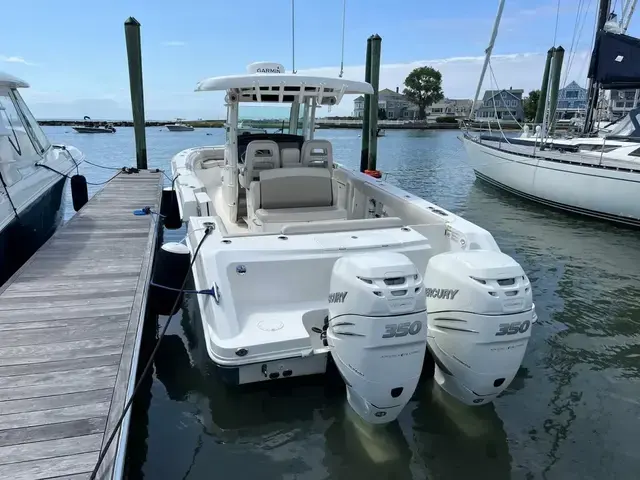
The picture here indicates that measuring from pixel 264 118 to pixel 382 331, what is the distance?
14.5 feet

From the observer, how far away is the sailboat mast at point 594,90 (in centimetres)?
1412

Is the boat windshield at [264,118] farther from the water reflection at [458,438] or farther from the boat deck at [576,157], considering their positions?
the boat deck at [576,157]

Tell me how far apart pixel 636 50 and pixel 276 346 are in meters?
13.2

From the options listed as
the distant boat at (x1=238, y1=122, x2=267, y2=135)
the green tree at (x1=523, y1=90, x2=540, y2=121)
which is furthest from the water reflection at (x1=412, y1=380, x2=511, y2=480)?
the green tree at (x1=523, y1=90, x2=540, y2=121)

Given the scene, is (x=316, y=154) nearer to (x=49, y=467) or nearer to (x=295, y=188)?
(x=295, y=188)

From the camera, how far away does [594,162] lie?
35.2ft

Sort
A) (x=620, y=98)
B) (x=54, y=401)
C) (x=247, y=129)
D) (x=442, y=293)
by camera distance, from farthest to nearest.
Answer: (x=620, y=98)
(x=247, y=129)
(x=442, y=293)
(x=54, y=401)

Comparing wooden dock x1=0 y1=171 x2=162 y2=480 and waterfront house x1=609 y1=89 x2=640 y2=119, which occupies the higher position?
waterfront house x1=609 y1=89 x2=640 y2=119

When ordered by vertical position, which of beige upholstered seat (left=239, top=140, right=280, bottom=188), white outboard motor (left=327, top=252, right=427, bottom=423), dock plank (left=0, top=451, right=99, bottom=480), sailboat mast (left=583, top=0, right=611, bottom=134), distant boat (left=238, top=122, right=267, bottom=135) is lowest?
dock plank (left=0, top=451, right=99, bottom=480)

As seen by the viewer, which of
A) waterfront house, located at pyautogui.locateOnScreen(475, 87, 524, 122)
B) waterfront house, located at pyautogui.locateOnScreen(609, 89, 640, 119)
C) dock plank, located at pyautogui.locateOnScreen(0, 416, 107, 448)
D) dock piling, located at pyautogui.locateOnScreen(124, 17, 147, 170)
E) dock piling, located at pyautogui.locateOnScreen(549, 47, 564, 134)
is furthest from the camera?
waterfront house, located at pyautogui.locateOnScreen(475, 87, 524, 122)

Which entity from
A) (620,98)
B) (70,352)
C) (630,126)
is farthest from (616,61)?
(620,98)

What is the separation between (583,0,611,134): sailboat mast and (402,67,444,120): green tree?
2608 inches

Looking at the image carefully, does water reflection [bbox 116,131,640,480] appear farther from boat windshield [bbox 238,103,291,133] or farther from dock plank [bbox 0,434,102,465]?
boat windshield [bbox 238,103,291,133]

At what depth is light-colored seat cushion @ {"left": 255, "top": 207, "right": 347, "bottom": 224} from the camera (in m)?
4.75
